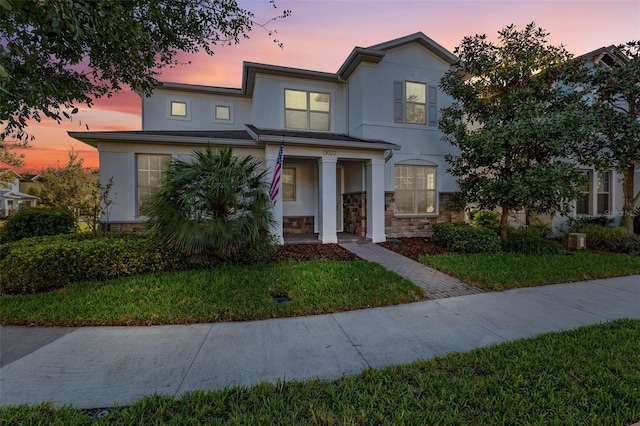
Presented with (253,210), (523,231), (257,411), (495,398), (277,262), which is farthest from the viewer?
(523,231)

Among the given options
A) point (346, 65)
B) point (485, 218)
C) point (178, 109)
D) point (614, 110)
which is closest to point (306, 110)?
point (346, 65)

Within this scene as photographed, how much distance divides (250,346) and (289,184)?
8.53 metres

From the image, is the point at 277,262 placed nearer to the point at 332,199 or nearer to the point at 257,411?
the point at 332,199

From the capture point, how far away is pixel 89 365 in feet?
10.2

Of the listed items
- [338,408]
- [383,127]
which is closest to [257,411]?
[338,408]

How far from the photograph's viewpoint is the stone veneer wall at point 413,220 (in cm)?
1097

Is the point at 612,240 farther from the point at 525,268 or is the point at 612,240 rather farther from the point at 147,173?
the point at 147,173

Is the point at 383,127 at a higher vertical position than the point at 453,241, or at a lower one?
higher

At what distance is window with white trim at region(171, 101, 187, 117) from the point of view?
12.3 metres

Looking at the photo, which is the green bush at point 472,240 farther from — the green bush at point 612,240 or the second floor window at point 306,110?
the second floor window at point 306,110

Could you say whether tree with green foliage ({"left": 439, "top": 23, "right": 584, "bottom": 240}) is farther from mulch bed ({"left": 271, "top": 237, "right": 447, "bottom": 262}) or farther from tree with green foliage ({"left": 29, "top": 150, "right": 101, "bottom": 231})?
tree with green foliage ({"left": 29, "top": 150, "right": 101, "bottom": 231})

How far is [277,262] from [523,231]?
374 inches

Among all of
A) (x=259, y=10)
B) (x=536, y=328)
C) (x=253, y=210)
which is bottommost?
(x=536, y=328)

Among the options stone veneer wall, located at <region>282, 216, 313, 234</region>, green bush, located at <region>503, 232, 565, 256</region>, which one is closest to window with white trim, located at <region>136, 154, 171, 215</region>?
stone veneer wall, located at <region>282, 216, 313, 234</region>
